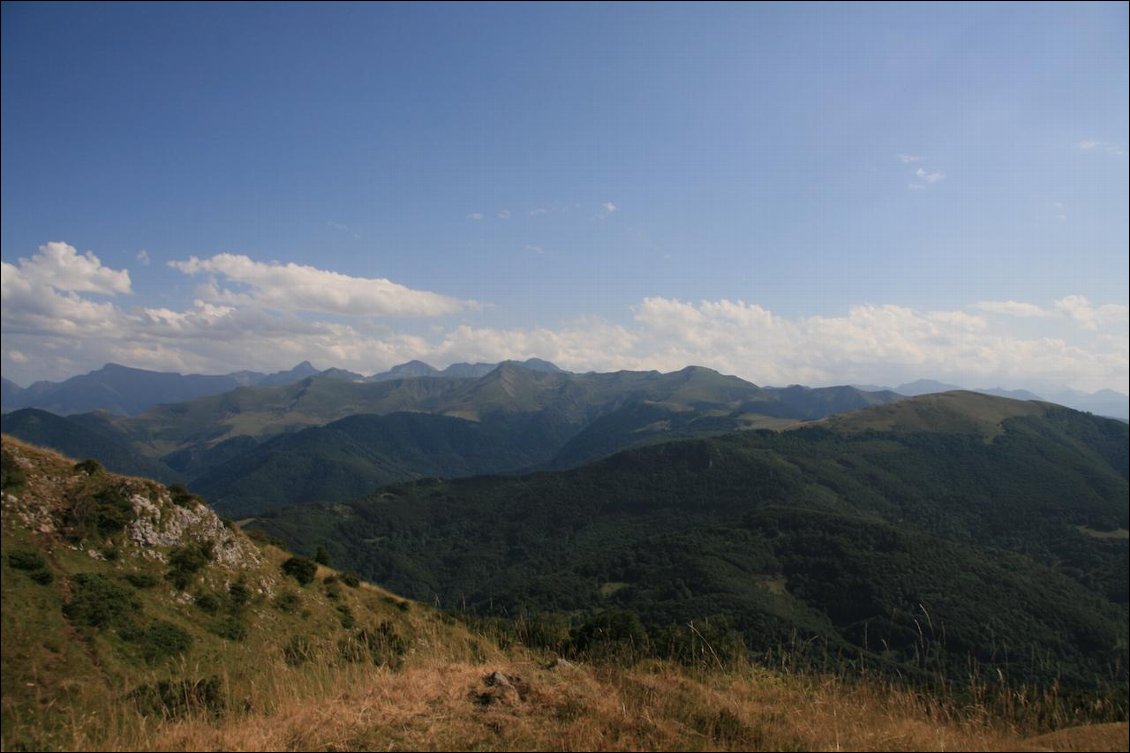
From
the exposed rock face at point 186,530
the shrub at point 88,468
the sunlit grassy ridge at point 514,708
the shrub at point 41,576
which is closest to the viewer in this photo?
the sunlit grassy ridge at point 514,708

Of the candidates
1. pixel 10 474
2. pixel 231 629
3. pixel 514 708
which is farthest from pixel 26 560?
pixel 514 708

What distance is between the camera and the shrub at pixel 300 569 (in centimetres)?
4306

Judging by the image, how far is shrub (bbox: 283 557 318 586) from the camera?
1695 inches

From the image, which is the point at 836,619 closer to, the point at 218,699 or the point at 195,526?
the point at 195,526

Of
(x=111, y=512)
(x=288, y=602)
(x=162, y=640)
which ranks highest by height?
(x=111, y=512)

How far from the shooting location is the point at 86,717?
29.5 ft

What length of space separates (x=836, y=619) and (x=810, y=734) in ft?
686

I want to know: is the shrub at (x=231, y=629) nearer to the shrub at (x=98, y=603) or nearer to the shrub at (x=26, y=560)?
the shrub at (x=98, y=603)

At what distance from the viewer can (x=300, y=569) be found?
4372 centimetres

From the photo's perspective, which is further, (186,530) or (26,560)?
(186,530)

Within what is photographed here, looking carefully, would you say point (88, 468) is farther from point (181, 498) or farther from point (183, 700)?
point (183, 700)

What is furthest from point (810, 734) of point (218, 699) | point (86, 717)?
point (86, 717)

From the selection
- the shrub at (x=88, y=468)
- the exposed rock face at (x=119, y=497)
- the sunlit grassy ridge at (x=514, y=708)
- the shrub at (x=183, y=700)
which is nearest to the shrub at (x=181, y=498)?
the exposed rock face at (x=119, y=497)

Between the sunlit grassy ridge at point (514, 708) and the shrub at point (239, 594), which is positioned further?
the shrub at point (239, 594)
